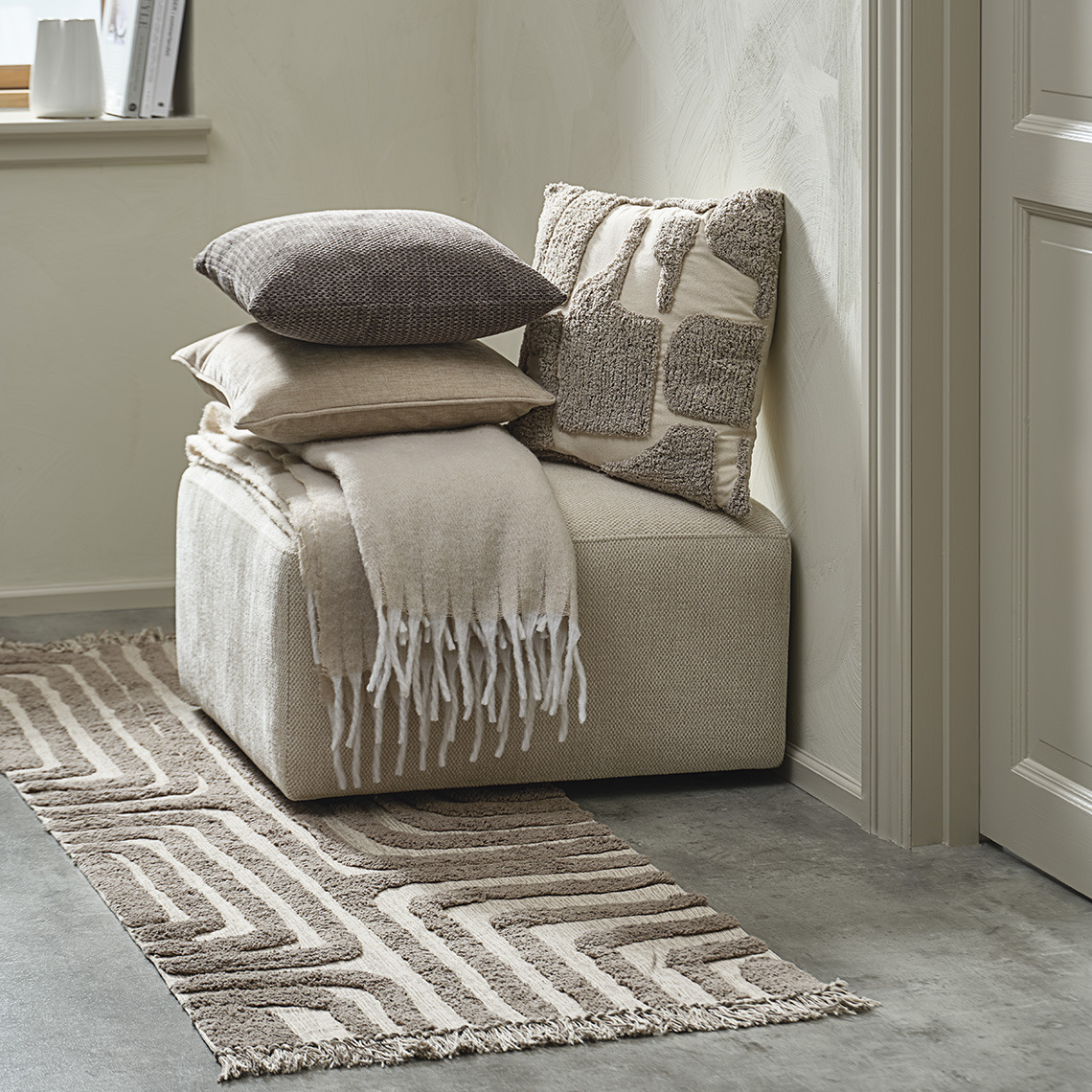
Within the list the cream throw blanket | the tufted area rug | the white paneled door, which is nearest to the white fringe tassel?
the cream throw blanket

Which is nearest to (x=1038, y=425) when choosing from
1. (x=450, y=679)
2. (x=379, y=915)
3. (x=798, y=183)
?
(x=798, y=183)

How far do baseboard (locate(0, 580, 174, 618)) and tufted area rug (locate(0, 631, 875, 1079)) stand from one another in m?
0.81

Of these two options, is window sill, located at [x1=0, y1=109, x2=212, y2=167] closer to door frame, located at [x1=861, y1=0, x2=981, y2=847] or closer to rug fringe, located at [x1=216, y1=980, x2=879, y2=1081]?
door frame, located at [x1=861, y1=0, x2=981, y2=847]

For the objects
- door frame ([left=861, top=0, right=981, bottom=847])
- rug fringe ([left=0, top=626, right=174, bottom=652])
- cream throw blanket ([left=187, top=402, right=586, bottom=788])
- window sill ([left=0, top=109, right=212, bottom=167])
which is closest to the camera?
door frame ([left=861, top=0, right=981, bottom=847])

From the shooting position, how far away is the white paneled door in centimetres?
174

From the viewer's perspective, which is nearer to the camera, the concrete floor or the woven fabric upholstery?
the concrete floor

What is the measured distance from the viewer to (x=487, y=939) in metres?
1.71

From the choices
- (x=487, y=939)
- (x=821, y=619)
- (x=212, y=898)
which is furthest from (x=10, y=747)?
(x=821, y=619)

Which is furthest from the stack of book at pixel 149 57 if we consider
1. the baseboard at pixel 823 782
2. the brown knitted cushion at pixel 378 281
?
the baseboard at pixel 823 782

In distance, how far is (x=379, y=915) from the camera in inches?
69.7

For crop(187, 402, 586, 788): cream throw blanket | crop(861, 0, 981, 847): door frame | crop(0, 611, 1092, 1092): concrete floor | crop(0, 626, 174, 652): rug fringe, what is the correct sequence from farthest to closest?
crop(0, 626, 174, 652): rug fringe → crop(187, 402, 586, 788): cream throw blanket → crop(861, 0, 981, 847): door frame → crop(0, 611, 1092, 1092): concrete floor

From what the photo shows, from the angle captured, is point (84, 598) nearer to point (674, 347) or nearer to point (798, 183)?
point (674, 347)

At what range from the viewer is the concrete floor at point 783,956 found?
1.45 m

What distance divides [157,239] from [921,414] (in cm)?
178
